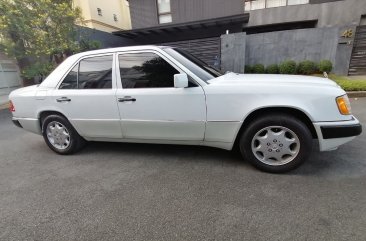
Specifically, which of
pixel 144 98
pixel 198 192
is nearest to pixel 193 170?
pixel 198 192

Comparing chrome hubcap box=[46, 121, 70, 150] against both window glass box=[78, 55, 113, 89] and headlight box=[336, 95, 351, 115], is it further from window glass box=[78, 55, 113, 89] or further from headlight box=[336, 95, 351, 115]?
headlight box=[336, 95, 351, 115]

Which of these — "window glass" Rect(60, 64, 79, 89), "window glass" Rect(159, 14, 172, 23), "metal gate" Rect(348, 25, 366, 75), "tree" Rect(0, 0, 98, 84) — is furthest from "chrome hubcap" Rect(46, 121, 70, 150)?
"window glass" Rect(159, 14, 172, 23)

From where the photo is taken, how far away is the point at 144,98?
296 centimetres

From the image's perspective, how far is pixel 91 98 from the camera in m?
3.23

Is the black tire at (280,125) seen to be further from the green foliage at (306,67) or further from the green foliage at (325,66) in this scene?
the green foliage at (325,66)

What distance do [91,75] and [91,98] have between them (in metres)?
0.37

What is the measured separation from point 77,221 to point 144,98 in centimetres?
161

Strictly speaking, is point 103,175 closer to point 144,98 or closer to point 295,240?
point 144,98

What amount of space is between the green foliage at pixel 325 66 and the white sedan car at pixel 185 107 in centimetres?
808

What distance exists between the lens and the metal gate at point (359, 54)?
9711mm

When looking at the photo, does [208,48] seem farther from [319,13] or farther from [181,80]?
[181,80]

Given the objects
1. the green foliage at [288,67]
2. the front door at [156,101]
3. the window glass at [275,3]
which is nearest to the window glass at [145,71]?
the front door at [156,101]

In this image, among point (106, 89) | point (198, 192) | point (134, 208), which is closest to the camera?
point (134, 208)

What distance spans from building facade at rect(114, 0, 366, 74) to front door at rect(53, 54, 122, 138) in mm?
7692
